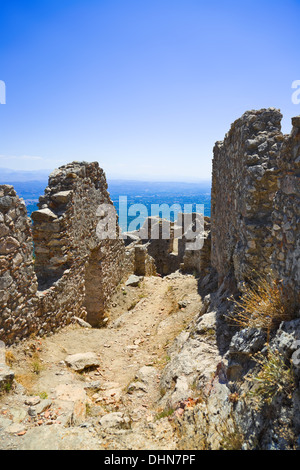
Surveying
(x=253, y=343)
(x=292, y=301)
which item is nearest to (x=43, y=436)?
(x=253, y=343)

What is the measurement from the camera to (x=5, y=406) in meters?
4.28

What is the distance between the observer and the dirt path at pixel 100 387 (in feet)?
11.3

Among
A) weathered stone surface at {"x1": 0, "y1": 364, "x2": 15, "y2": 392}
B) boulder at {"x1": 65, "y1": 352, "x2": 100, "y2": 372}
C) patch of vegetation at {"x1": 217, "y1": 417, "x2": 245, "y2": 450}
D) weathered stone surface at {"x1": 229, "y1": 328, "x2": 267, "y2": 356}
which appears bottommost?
boulder at {"x1": 65, "y1": 352, "x2": 100, "y2": 372}

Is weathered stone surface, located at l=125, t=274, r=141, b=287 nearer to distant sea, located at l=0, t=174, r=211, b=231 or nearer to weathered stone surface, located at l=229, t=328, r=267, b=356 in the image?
distant sea, located at l=0, t=174, r=211, b=231

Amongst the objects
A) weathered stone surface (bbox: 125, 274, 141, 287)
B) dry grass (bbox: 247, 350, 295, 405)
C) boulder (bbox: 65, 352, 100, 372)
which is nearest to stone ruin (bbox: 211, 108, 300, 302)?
dry grass (bbox: 247, 350, 295, 405)

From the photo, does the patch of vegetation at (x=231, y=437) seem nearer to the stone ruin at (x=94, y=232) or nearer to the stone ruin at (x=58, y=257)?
the stone ruin at (x=94, y=232)

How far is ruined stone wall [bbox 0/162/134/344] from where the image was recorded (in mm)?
5734

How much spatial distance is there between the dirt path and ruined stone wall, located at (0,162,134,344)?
0.64m

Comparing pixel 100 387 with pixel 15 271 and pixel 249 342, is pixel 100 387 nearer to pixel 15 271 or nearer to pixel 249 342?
pixel 15 271

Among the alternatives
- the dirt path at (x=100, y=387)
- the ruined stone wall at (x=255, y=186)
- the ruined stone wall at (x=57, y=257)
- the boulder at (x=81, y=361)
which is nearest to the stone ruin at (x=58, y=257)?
the ruined stone wall at (x=57, y=257)

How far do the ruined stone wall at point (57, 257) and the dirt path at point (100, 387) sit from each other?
64cm

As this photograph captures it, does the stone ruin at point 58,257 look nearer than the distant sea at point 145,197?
Yes
